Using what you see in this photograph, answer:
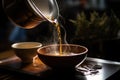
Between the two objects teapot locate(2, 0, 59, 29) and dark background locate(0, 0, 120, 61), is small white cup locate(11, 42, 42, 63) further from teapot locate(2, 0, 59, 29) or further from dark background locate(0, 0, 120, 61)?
dark background locate(0, 0, 120, 61)

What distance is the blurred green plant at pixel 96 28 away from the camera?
5.68ft

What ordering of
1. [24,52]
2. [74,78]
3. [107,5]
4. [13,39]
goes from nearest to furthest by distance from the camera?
1. [74,78]
2. [24,52]
3. [13,39]
4. [107,5]

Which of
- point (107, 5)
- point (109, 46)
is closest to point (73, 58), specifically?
point (109, 46)

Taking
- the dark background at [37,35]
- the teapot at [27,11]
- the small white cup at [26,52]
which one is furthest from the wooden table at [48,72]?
the dark background at [37,35]

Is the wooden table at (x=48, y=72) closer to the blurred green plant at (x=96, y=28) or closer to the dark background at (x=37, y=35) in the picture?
the dark background at (x=37, y=35)

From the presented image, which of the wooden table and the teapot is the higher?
the teapot

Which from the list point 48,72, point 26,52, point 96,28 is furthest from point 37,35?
point 48,72

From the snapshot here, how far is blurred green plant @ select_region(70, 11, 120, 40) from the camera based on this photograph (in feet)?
5.68

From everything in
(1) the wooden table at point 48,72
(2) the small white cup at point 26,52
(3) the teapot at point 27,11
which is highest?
(3) the teapot at point 27,11

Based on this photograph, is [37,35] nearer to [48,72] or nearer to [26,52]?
[26,52]

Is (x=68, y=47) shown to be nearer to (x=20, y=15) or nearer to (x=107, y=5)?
(x=20, y=15)

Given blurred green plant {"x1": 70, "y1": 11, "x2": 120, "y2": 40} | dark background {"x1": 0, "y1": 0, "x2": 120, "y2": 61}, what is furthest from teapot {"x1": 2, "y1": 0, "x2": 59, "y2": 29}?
blurred green plant {"x1": 70, "y1": 11, "x2": 120, "y2": 40}

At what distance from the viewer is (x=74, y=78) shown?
84 cm

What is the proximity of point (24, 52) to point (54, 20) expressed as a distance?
0.67ft
